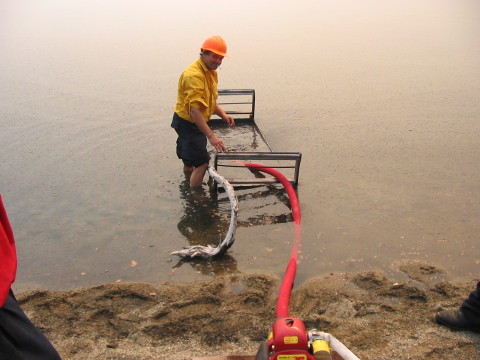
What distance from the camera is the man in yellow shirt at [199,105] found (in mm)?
4559

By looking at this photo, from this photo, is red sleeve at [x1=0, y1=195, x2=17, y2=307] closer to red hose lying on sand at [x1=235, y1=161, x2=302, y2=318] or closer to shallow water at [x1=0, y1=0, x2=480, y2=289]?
red hose lying on sand at [x1=235, y1=161, x2=302, y2=318]

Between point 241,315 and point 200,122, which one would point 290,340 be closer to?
point 241,315

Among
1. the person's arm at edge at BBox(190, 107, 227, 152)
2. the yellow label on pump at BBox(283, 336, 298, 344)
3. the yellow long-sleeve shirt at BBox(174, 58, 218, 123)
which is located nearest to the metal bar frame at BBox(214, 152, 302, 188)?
the person's arm at edge at BBox(190, 107, 227, 152)

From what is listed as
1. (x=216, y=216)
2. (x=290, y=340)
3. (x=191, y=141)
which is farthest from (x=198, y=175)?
(x=290, y=340)

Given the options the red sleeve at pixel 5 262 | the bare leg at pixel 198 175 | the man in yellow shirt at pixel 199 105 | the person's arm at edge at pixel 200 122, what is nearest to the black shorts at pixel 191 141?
the man in yellow shirt at pixel 199 105

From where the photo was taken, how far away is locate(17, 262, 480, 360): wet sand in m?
3.07

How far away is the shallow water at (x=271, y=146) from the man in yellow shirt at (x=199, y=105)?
1.98ft

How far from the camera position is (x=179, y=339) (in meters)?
3.18

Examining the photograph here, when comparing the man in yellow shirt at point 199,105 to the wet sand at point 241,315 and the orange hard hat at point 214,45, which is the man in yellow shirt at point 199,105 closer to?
the orange hard hat at point 214,45

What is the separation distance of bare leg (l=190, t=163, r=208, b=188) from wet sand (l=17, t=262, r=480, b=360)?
5.55 ft

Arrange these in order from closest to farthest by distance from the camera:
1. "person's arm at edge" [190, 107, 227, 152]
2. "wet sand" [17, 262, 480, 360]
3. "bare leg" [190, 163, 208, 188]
Result: 1. "wet sand" [17, 262, 480, 360]
2. "person's arm at edge" [190, 107, 227, 152]
3. "bare leg" [190, 163, 208, 188]

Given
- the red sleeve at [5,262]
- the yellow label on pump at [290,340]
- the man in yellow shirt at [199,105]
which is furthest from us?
the man in yellow shirt at [199,105]

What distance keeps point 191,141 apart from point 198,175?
0.50 metres

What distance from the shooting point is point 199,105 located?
15.3 ft
